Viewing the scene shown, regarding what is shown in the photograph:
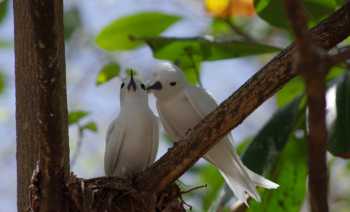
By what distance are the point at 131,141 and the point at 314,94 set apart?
1606mm

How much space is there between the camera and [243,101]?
1759 millimetres

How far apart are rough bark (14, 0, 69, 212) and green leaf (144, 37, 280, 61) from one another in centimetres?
83

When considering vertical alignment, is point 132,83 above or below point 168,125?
above

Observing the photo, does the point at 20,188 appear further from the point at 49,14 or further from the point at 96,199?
the point at 49,14

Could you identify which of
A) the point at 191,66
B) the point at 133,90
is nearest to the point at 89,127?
the point at 133,90

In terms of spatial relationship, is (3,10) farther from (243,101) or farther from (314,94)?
(314,94)

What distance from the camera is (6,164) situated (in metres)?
5.99

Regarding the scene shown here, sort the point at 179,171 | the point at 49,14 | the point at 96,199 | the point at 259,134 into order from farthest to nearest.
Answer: the point at 259,134 < the point at 96,199 < the point at 179,171 < the point at 49,14

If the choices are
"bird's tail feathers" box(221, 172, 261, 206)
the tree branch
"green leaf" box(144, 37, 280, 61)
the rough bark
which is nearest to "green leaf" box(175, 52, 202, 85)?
"green leaf" box(144, 37, 280, 61)

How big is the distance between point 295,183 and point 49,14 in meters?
1.40

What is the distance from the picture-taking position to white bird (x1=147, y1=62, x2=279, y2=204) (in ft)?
7.86

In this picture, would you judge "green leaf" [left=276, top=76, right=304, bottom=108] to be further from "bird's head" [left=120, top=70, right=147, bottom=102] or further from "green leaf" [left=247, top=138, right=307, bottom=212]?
"bird's head" [left=120, top=70, right=147, bottom=102]

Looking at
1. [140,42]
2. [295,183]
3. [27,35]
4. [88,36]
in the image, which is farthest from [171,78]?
[88,36]

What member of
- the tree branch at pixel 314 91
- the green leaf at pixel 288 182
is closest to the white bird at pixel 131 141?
the green leaf at pixel 288 182
